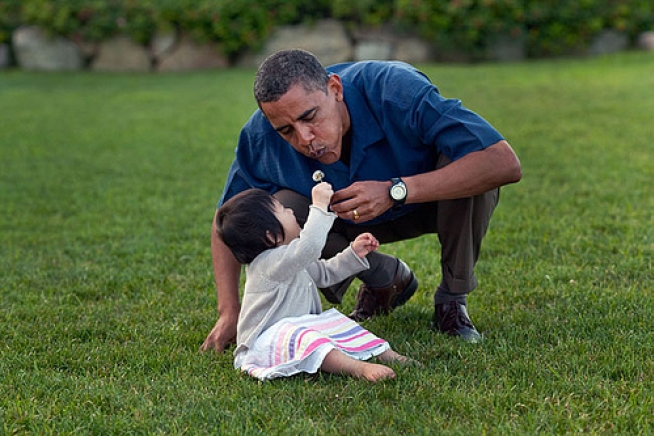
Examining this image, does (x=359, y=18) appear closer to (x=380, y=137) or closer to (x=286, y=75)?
(x=380, y=137)

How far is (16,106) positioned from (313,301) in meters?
8.35

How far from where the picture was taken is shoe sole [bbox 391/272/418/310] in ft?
11.6

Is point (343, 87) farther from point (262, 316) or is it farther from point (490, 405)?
point (490, 405)

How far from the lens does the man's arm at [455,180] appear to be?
9.10 feet

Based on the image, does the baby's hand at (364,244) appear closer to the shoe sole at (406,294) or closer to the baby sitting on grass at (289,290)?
the baby sitting on grass at (289,290)

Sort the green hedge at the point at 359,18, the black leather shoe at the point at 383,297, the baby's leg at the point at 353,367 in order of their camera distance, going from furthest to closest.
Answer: the green hedge at the point at 359,18 < the black leather shoe at the point at 383,297 < the baby's leg at the point at 353,367

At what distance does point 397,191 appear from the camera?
2.77 m

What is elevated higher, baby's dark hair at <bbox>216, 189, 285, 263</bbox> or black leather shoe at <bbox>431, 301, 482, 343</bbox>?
baby's dark hair at <bbox>216, 189, 285, 263</bbox>

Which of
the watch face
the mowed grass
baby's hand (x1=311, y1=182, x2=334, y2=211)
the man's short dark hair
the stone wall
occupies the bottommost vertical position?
the stone wall

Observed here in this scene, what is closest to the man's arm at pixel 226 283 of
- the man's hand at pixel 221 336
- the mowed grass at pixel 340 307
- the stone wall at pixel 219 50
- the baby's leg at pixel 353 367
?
the man's hand at pixel 221 336

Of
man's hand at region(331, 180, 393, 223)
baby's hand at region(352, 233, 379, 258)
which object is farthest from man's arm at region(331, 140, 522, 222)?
baby's hand at region(352, 233, 379, 258)

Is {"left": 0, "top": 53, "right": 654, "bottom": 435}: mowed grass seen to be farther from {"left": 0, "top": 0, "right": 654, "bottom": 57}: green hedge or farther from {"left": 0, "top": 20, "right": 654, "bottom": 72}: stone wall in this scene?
{"left": 0, "top": 20, "right": 654, "bottom": 72}: stone wall

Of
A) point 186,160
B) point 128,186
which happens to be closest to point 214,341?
point 128,186

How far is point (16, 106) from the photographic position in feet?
34.3
